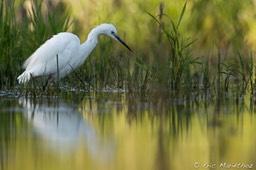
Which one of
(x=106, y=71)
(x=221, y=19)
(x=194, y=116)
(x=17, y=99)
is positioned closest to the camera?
(x=194, y=116)

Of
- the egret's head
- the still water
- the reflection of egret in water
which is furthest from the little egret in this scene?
the reflection of egret in water

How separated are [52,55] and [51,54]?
35 mm

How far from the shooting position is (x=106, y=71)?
10180 millimetres

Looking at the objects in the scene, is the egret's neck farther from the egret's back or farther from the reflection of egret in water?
the reflection of egret in water

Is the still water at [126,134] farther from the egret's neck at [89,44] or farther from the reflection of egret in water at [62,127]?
the egret's neck at [89,44]

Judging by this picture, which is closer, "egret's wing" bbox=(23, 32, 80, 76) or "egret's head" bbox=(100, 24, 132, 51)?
"egret's wing" bbox=(23, 32, 80, 76)

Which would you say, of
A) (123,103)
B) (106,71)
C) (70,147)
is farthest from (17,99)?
(70,147)

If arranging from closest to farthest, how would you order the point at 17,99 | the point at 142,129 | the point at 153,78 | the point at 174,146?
the point at 174,146, the point at 142,129, the point at 153,78, the point at 17,99

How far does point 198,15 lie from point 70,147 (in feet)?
30.8

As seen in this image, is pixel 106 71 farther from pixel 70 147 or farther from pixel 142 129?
pixel 70 147

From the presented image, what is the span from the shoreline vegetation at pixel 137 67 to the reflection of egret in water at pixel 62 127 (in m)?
0.89

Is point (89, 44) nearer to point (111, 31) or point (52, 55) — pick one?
point (111, 31)

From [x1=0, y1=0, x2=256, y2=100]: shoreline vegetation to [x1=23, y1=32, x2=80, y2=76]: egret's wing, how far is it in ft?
0.66

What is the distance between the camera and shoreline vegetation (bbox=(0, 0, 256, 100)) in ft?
25.7
